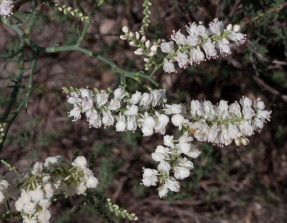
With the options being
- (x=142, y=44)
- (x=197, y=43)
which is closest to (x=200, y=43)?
(x=197, y=43)

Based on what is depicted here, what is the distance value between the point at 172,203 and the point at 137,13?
6.50 feet

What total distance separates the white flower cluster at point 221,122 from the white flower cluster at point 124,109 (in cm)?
12

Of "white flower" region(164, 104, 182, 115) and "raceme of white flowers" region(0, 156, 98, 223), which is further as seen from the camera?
"white flower" region(164, 104, 182, 115)

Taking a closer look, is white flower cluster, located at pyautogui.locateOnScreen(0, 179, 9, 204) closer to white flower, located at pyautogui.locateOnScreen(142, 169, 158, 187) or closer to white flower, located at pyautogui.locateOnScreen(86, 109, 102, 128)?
white flower, located at pyautogui.locateOnScreen(86, 109, 102, 128)

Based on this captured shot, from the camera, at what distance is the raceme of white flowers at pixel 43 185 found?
2516mm

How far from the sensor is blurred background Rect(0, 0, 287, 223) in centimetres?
471

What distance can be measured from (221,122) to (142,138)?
2.34 m

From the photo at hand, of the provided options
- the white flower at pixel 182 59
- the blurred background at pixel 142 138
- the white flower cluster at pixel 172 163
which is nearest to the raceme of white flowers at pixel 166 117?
the white flower cluster at pixel 172 163

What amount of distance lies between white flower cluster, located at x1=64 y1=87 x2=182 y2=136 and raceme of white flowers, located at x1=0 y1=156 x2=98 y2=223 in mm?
280

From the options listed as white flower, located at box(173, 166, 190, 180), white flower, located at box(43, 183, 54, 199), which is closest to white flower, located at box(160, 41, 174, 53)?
white flower, located at box(173, 166, 190, 180)

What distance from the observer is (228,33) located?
2701 millimetres

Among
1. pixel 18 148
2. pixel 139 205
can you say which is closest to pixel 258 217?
pixel 139 205

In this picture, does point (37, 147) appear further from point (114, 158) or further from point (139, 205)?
point (139, 205)

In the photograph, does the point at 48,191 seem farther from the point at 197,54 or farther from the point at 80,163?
the point at 197,54
